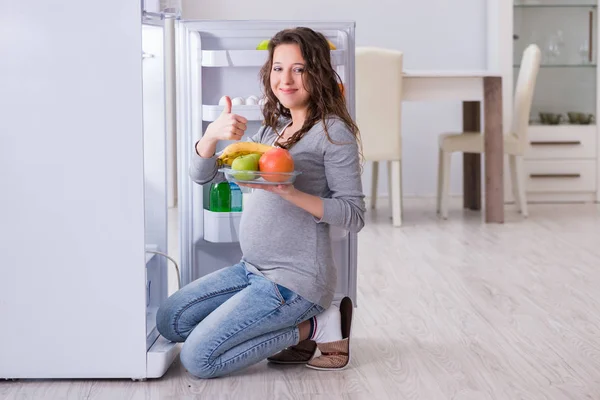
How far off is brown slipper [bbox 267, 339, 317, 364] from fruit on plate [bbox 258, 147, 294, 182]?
504mm

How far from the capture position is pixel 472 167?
5.56 meters

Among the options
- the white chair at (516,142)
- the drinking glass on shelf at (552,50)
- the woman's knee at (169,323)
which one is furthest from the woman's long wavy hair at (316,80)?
the drinking glass on shelf at (552,50)

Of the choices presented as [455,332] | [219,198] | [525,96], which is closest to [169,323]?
[219,198]

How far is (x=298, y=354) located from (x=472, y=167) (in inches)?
136

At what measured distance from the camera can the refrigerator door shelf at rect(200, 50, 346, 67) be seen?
106 inches

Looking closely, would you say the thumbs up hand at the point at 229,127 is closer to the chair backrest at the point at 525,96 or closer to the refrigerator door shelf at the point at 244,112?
the refrigerator door shelf at the point at 244,112

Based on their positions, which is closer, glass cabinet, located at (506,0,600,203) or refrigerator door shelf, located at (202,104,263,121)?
refrigerator door shelf, located at (202,104,263,121)

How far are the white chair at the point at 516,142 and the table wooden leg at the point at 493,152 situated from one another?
20 cm

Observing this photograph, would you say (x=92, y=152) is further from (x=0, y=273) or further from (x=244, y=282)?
(x=244, y=282)

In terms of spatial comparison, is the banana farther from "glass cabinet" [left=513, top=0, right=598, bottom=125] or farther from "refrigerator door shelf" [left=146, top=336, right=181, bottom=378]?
"glass cabinet" [left=513, top=0, right=598, bottom=125]

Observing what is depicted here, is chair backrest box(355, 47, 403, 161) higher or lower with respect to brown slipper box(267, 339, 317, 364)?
higher

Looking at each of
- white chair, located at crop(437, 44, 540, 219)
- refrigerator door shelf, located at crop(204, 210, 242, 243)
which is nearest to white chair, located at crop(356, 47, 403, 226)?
white chair, located at crop(437, 44, 540, 219)

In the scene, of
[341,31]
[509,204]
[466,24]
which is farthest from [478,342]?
[466,24]

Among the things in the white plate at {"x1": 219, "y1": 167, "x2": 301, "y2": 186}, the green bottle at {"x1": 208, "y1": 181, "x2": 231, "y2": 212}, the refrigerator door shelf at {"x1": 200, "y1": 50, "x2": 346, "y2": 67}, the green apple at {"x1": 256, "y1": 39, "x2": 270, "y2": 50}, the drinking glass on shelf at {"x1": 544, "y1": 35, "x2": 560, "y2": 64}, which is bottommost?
the green bottle at {"x1": 208, "y1": 181, "x2": 231, "y2": 212}
